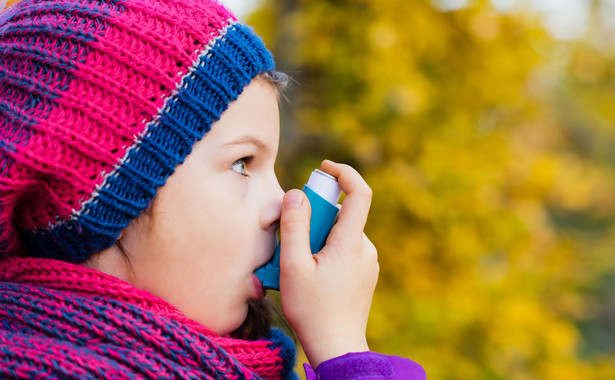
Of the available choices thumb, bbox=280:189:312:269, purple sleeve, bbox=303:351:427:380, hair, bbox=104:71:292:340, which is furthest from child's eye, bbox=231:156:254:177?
purple sleeve, bbox=303:351:427:380

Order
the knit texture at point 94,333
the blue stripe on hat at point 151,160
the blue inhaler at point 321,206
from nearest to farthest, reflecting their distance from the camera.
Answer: the knit texture at point 94,333
the blue stripe on hat at point 151,160
the blue inhaler at point 321,206

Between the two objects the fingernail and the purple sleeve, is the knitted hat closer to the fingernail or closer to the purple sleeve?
the fingernail

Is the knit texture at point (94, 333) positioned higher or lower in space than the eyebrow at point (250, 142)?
lower

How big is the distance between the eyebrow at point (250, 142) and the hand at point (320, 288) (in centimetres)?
14

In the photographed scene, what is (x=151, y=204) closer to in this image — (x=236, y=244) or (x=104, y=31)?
(x=236, y=244)

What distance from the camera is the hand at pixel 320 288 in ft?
4.45

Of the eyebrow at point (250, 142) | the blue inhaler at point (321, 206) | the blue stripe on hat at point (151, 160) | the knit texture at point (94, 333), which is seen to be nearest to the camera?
the knit texture at point (94, 333)

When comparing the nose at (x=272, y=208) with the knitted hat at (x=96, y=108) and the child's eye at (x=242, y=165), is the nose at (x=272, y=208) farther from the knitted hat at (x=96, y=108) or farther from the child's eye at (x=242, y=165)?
the knitted hat at (x=96, y=108)

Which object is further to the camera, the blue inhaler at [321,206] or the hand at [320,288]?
the blue inhaler at [321,206]

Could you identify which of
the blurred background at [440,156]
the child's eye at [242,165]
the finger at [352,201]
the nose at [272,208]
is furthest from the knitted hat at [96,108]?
the blurred background at [440,156]

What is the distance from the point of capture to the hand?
1.36m

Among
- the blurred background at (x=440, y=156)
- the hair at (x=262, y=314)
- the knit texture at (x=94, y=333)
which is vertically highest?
the blurred background at (x=440, y=156)

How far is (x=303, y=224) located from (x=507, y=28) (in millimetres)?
2111

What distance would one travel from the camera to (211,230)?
4.31 feet
